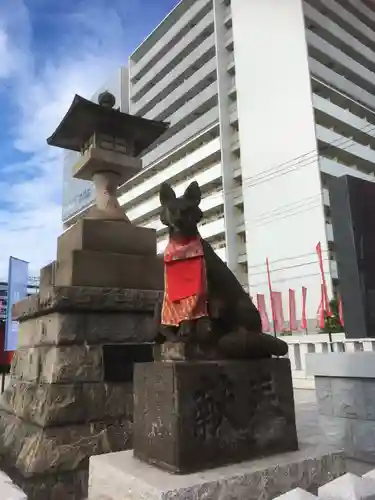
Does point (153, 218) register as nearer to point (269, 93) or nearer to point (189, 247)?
point (269, 93)

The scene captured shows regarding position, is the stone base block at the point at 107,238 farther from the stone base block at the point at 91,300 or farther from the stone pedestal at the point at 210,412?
the stone pedestal at the point at 210,412

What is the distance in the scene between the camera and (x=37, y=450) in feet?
10.2

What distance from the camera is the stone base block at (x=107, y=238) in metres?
4.08

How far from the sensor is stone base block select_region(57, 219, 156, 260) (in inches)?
161

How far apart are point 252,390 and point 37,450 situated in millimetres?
1821

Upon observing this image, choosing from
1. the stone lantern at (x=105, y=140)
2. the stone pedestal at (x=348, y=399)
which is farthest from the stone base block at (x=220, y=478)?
the stone lantern at (x=105, y=140)

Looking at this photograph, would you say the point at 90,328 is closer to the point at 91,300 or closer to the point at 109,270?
the point at 91,300

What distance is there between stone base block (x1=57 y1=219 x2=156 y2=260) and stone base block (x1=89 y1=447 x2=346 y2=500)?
6.94ft

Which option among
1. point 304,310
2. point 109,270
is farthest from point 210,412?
point 304,310

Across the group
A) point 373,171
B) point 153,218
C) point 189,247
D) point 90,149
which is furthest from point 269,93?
point 189,247

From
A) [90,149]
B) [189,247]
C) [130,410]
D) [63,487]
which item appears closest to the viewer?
[189,247]

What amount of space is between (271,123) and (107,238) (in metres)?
28.5

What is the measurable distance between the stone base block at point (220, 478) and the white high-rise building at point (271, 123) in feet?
76.3

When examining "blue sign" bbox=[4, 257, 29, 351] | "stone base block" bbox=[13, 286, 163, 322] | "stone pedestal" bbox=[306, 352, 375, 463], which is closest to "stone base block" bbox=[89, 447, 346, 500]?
"stone base block" bbox=[13, 286, 163, 322]
